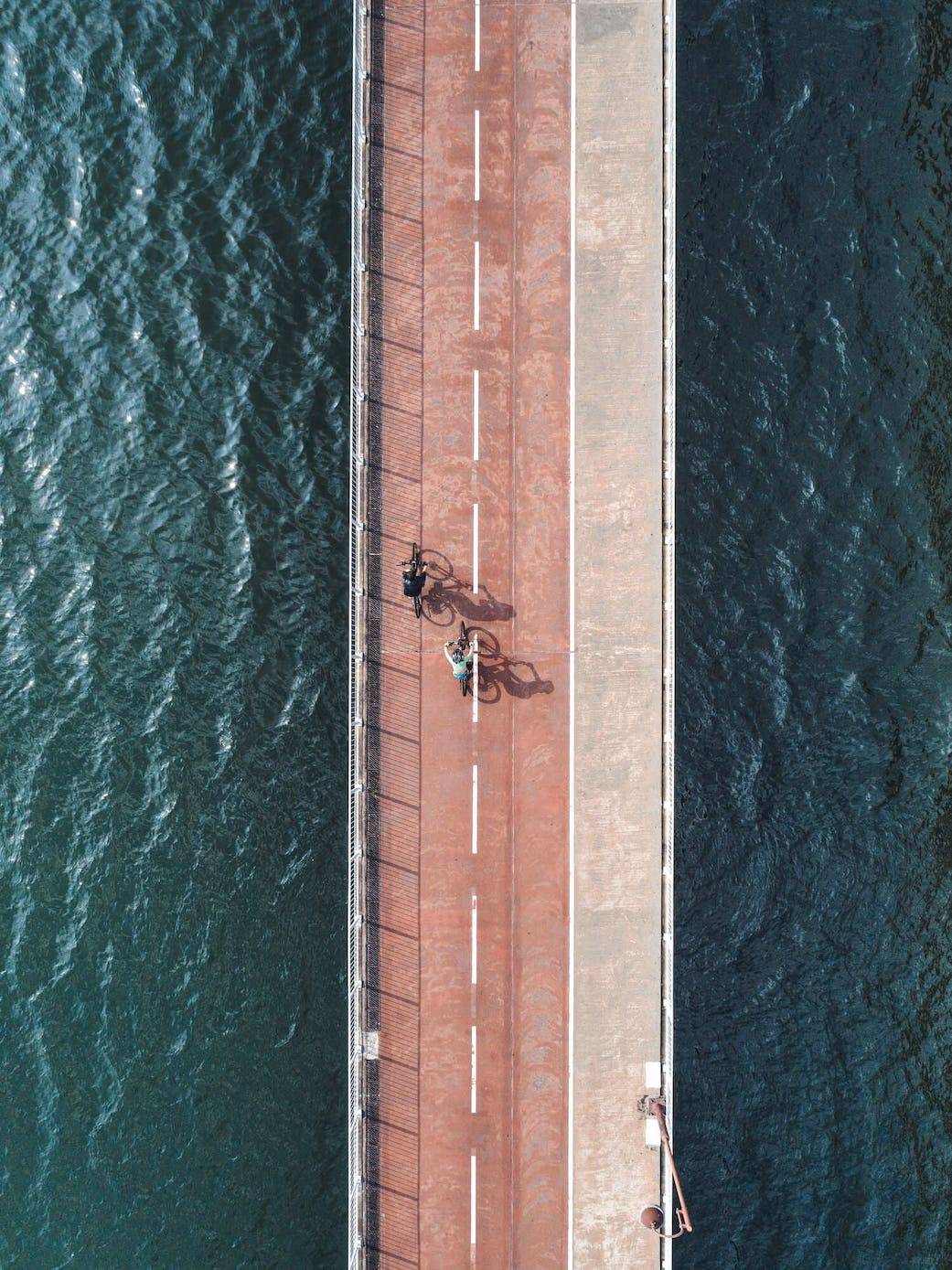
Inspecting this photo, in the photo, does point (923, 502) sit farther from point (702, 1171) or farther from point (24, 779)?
point (24, 779)

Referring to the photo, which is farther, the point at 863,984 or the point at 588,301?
the point at 863,984

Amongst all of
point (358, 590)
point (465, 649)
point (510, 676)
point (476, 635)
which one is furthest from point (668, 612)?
point (358, 590)

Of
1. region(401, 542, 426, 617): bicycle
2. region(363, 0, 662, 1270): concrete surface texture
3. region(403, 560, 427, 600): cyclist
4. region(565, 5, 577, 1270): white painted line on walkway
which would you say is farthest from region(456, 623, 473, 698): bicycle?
region(565, 5, 577, 1270): white painted line on walkway

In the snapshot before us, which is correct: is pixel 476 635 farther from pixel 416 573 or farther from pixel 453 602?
pixel 416 573

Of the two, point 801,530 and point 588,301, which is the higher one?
point 588,301

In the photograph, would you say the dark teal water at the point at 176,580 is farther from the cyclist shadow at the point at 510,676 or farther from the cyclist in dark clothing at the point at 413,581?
the cyclist shadow at the point at 510,676

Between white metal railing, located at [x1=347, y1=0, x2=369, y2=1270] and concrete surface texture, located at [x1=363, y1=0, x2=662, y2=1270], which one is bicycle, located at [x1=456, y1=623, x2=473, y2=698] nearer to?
concrete surface texture, located at [x1=363, y1=0, x2=662, y2=1270]

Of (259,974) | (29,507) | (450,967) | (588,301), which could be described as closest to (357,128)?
(588,301)
